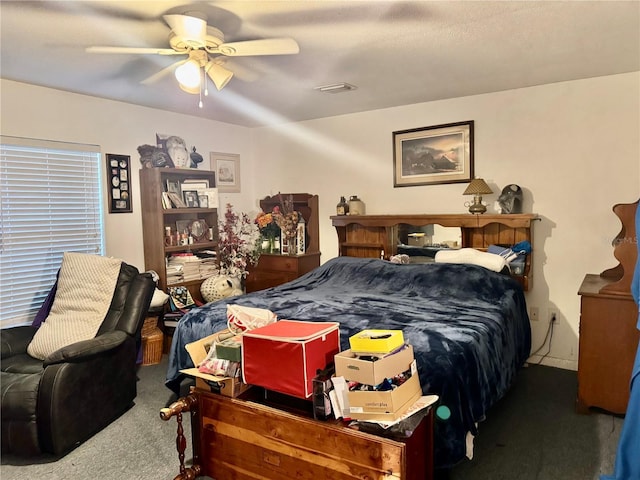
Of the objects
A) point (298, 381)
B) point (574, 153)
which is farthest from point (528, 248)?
point (298, 381)

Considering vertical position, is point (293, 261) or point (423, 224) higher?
point (423, 224)

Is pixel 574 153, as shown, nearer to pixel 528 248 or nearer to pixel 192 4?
pixel 528 248

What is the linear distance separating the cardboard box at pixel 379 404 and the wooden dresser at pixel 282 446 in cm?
7

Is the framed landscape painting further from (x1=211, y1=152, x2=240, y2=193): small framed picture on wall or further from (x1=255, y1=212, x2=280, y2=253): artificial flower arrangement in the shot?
(x1=211, y1=152, x2=240, y2=193): small framed picture on wall

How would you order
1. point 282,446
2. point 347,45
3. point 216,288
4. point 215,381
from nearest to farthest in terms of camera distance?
1. point 282,446
2. point 215,381
3. point 347,45
4. point 216,288

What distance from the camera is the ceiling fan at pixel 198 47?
2.07 meters

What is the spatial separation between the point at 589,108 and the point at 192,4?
3.00m

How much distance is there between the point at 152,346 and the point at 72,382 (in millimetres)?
1343

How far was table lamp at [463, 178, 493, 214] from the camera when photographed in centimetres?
365

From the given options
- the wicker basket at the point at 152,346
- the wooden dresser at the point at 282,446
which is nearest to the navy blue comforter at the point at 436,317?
the wooden dresser at the point at 282,446

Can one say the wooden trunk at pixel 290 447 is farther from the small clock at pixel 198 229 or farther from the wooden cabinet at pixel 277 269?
the small clock at pixel 198 229

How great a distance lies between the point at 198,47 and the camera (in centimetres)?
224

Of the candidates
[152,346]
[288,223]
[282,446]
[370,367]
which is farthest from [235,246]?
[370,367]

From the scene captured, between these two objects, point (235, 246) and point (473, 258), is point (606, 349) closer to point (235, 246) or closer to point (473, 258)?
point (473, 258)
